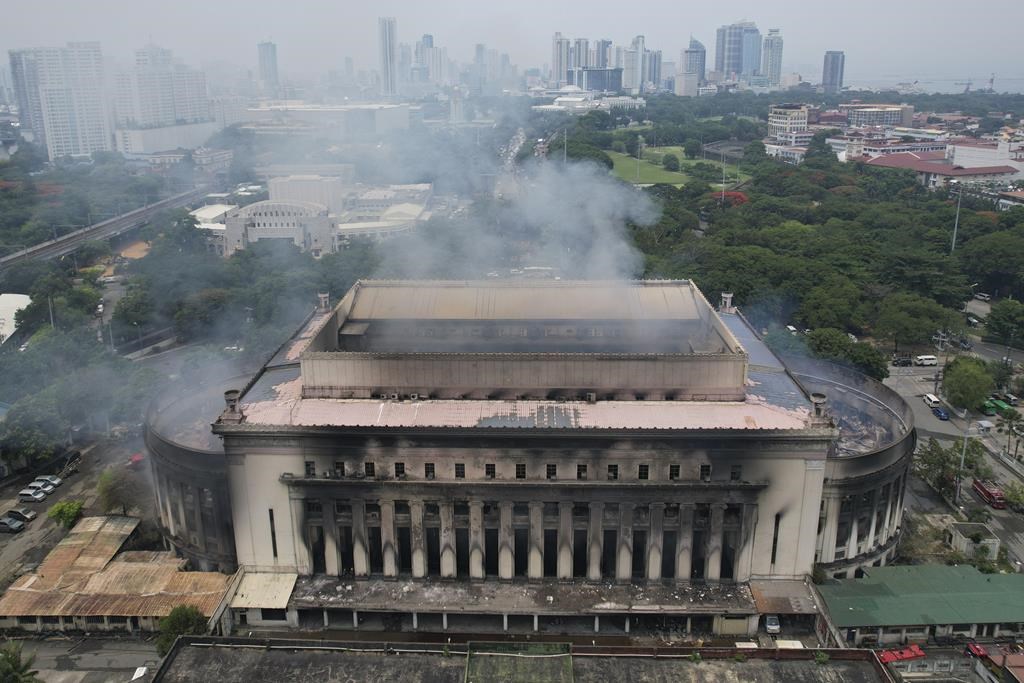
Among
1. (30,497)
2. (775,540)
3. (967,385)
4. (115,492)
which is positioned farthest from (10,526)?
(967,385)

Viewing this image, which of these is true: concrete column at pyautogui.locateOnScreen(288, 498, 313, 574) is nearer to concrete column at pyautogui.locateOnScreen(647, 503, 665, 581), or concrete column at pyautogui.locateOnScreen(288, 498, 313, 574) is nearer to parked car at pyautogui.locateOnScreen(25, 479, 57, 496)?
concrete column at pyautogui.locateOnScreen(647, 503, 665, 581)

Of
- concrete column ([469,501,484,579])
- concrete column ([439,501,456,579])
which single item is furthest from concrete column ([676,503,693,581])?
concrete column ([439,501,456,579])

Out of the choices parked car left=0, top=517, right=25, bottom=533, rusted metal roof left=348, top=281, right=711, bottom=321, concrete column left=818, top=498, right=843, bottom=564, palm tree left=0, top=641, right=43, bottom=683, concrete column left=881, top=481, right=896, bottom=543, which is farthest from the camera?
parked car left=0, top=517, right=25, bottom=533

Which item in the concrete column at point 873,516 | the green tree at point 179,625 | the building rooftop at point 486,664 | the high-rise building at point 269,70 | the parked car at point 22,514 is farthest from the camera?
the high-rise building at point 269,70

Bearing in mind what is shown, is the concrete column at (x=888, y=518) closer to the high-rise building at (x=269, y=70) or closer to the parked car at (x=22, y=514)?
the parked car at (x=22, y=514)

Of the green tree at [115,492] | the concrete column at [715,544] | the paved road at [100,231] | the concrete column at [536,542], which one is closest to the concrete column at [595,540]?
the concrete column at [536,542]

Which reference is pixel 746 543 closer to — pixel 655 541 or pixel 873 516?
pixel 655 541
